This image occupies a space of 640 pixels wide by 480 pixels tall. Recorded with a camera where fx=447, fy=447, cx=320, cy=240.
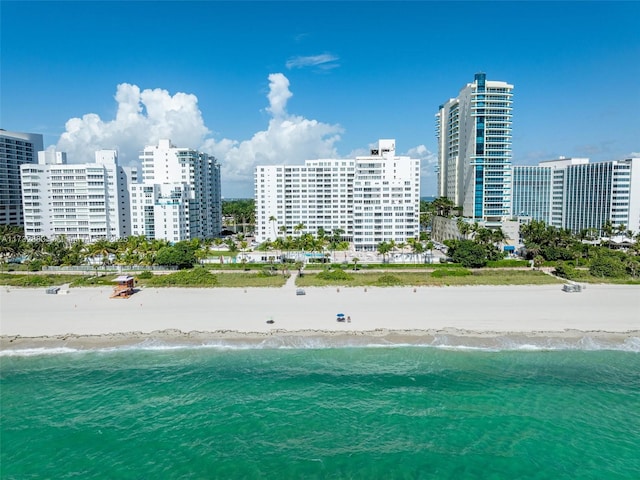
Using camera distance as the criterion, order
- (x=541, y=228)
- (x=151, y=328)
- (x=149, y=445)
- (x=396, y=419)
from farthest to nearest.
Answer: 1. (x=541, y=228)
2. (x=151, y=328)
3. (x=396, y=419)
4. (x=149, y=445)

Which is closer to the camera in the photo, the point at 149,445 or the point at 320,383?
the point at 149,445

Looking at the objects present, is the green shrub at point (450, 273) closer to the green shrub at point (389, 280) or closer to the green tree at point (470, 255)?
the green tree at point (470, 255)

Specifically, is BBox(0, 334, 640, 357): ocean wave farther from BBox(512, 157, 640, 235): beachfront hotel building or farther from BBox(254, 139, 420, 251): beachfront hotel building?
BBox(512, 157, 640, 235): beachfront hotel building

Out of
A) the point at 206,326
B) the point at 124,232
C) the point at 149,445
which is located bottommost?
the point at 149,445

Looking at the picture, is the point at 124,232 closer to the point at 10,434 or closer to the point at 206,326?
the point at 206,326

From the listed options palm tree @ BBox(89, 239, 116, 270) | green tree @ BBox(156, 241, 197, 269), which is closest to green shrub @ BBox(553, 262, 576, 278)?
green tree @ BBox(156, 241, 197, 269)

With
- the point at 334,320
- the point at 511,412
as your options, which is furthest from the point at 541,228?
the point at 511,412
